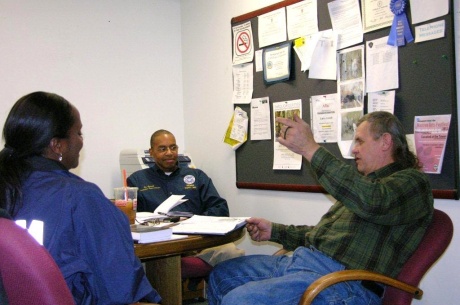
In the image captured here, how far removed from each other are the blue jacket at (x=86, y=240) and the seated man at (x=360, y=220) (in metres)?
0.56

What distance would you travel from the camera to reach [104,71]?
3547 mm

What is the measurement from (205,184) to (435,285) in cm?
160

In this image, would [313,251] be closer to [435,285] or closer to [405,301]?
[405,301]

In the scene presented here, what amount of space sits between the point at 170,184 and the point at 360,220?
1.74 metres

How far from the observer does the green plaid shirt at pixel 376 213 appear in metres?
1.58

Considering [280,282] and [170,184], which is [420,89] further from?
[170,184]

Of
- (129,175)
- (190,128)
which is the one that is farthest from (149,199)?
(190,128)

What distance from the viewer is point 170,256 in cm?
178

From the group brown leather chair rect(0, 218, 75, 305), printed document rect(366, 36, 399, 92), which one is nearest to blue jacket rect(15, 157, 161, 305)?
brown leather chair rect(0, 218, 75, 305)

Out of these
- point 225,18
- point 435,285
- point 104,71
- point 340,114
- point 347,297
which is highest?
point 225,18

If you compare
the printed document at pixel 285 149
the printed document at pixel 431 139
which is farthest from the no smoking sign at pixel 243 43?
the printed document at pixel 431 139

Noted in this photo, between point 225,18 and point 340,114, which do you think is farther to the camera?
point 225,18

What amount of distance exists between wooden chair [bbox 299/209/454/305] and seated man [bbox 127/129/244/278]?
1.61 metres

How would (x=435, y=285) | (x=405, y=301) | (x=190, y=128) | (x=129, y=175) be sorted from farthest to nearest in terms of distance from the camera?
(x=190, y=128) → (x=129, y=175) → (x=435, y=285) → (x=405, y=301)
